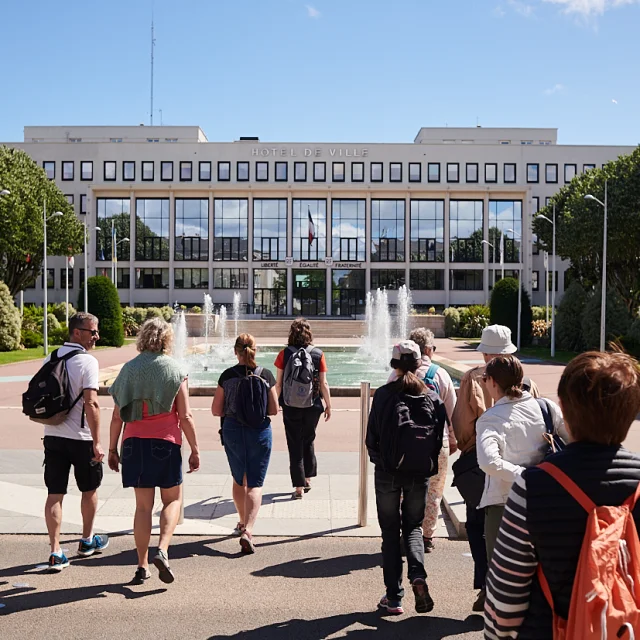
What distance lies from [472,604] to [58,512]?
10.5ft

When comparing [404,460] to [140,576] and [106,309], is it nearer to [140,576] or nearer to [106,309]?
[140,576]

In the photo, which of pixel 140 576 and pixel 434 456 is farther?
pixel 140 576

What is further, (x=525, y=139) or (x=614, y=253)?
(x=525, y=139)

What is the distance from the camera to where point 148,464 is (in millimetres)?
5441

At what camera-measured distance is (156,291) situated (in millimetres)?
69500

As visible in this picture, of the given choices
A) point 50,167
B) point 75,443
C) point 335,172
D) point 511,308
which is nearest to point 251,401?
point 75,443

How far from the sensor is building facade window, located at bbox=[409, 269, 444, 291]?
228 ft

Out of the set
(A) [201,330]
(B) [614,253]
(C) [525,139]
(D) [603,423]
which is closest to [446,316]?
(B) [614,253]

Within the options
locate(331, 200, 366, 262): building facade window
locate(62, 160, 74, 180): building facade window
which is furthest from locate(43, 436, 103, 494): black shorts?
locate(62, 160, 74, 180): building facade window

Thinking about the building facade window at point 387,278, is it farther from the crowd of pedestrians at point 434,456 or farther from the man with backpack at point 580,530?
the man with backpack at point 580,530

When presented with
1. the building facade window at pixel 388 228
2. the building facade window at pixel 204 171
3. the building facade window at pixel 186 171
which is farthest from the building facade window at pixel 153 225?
the building facade window at pixel 388 228

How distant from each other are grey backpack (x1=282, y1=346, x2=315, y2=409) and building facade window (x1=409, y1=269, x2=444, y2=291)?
6241 centimetres

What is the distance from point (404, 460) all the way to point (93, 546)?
2.98 m

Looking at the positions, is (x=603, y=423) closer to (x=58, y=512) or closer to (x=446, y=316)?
(x=58, y=512)
